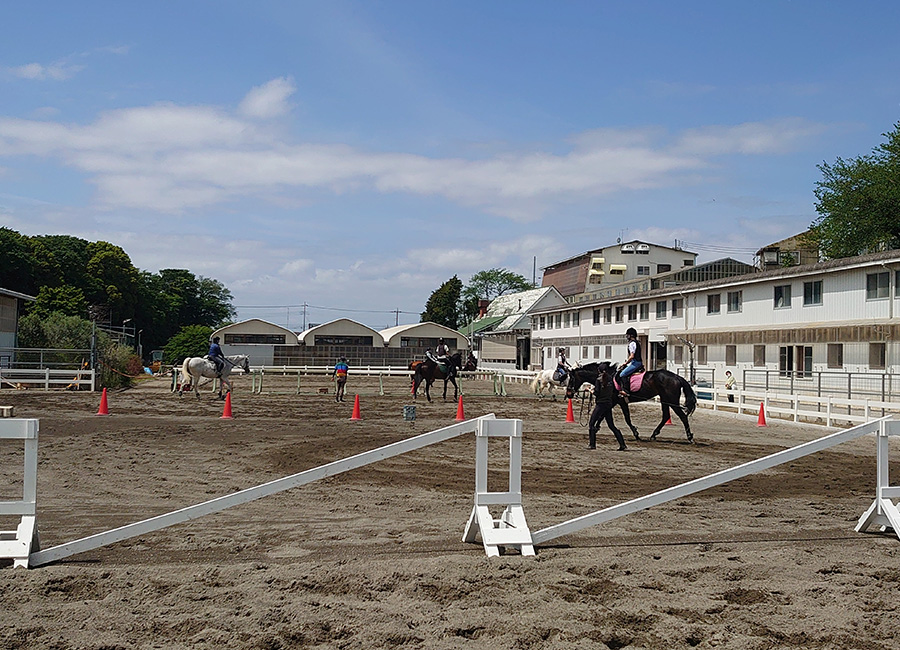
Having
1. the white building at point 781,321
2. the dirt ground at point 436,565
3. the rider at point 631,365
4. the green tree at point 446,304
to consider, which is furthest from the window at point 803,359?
the green tree at point 446,304

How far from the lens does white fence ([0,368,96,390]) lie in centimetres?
3359

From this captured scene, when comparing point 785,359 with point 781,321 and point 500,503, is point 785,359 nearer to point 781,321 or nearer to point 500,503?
point 781,321

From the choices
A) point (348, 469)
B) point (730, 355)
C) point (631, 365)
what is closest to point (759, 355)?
point (730, 355)

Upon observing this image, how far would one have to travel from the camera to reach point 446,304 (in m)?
111

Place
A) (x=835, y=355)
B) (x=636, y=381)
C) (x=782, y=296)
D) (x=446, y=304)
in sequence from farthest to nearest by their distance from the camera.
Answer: (x=446, y=304)
(x=782, y=296)
(x=835, y=355)
(x=636, y=381)

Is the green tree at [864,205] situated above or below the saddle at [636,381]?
above

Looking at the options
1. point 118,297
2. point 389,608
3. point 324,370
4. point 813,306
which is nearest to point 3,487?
point 389,608

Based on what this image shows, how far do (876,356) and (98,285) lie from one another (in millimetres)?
75335

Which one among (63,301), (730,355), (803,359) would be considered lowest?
(803,359)

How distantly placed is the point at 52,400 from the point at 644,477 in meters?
23.0

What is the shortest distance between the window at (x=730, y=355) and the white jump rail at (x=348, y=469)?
3515 centimetres

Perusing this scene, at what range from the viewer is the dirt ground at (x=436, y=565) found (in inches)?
204

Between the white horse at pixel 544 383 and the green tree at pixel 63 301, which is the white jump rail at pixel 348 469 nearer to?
the white horse at pixel 544 383

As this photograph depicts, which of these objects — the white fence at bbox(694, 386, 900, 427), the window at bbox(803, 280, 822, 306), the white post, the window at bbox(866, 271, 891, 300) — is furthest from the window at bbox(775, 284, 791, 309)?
the white post
